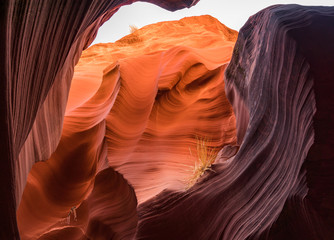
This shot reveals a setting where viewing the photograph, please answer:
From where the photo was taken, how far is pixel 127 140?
17.4ft

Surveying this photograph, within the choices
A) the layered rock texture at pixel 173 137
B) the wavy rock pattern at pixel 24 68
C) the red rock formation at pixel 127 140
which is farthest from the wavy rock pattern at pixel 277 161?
the wavy rock pattern at pixel 24 68

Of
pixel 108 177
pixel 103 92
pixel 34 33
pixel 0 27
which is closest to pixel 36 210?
pixel 108 177

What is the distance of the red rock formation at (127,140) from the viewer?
182 inches

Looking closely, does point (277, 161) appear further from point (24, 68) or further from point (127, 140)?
point (127, 140)

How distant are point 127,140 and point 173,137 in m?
0.90

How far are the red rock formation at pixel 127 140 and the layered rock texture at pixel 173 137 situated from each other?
0.03m

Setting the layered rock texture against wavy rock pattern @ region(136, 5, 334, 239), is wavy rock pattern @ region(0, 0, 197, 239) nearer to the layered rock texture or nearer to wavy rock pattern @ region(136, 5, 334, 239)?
the layered rock texture

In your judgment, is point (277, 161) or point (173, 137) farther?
point (173, 137)

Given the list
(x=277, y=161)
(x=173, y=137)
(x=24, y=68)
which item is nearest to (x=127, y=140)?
(x=173, y=137)

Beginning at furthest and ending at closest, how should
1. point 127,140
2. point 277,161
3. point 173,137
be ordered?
point 127,140 → point 173,137 → point 277,161

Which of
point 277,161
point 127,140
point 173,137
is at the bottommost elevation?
point 127,140

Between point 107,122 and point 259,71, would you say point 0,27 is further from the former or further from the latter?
point 107,122

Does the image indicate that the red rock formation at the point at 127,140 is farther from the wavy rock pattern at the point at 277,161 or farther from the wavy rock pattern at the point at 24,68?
the wavy rock pattern at the point at 24,68

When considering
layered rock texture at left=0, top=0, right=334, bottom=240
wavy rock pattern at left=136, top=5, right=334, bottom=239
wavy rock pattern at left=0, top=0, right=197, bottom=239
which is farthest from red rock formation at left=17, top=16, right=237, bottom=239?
wavy rock pattern at left=0, top=0, right=197, bottom=239
